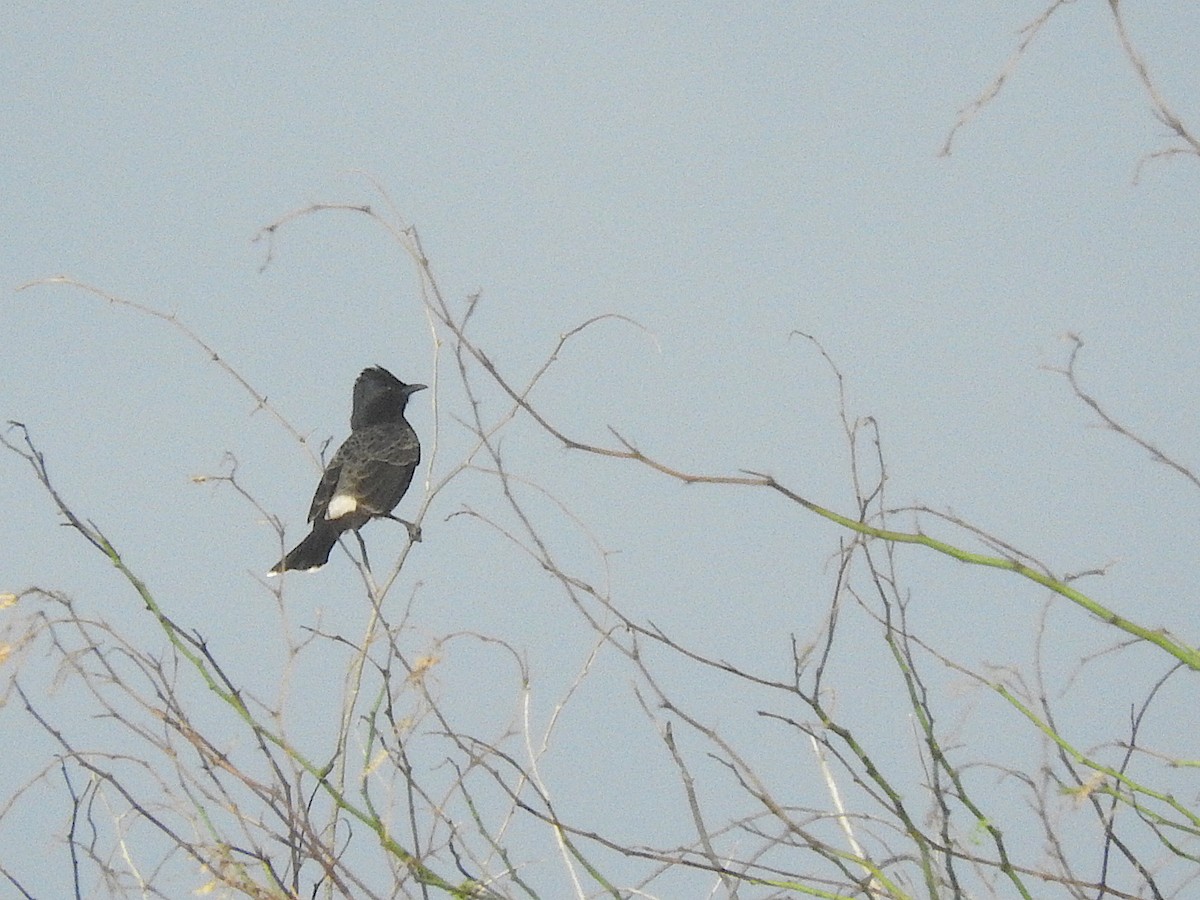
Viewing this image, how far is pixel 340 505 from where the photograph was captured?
638 cm

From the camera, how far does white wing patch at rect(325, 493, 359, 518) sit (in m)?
6.34

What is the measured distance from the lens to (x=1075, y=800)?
2086mm

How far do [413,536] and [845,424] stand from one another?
104cm

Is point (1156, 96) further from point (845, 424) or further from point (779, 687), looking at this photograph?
point (779, 687)

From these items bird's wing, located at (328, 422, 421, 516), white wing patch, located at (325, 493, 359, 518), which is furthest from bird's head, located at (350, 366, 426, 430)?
white wing patch, located at (325, 493, 359, 518)

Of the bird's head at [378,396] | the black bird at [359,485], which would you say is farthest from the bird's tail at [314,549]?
the bird's head at [378,396]

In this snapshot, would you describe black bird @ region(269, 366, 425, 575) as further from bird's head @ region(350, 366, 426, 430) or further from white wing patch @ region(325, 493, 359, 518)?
bird's head @ region(350, 366, 426, 430)

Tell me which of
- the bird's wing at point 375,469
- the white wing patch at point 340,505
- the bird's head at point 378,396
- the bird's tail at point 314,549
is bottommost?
the bird's tail at point 314,549

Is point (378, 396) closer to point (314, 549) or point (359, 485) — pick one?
point (359, 485)

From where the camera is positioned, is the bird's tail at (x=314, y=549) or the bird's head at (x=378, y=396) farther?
the bird's head at (x=378, y=396)

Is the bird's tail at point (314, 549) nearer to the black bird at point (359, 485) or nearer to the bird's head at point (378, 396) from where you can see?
the black bird at point (359, 485)

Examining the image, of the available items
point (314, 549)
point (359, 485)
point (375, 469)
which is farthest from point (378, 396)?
point (314, 549)

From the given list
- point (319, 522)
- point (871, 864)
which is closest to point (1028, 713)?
point (871, 864)

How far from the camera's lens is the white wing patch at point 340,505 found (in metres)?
6.34
